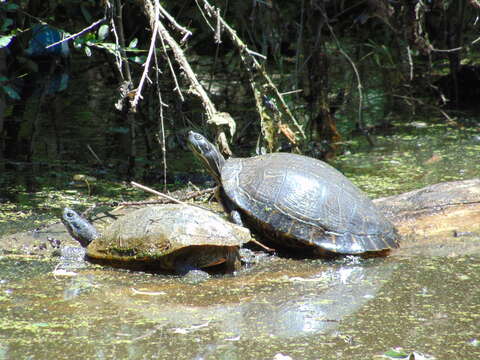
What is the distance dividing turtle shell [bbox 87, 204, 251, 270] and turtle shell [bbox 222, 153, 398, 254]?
30 centimetres

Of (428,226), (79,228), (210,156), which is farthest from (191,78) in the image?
(428,226)

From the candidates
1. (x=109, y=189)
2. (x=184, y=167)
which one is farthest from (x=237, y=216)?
(x=184, y=167)

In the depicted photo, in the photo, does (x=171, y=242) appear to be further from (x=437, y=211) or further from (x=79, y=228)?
(x=437, y=211)

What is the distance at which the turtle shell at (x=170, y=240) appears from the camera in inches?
164

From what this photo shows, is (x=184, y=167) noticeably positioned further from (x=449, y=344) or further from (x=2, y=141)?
(x=449, y=344)

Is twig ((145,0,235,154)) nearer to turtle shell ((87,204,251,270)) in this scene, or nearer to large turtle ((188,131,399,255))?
large turtle ((188,131,399,255))

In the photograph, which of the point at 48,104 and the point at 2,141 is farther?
the point at 48,104

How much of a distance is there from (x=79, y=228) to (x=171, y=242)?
0.90m

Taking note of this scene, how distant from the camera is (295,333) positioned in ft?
11.0

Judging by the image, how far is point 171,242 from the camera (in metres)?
4.14

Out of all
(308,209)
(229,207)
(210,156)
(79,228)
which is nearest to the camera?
(308,209)

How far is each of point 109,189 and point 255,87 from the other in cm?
159

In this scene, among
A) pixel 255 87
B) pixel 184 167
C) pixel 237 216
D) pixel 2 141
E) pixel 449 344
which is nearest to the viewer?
pixel 449 344

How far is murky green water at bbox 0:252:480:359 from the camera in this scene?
125 inches
